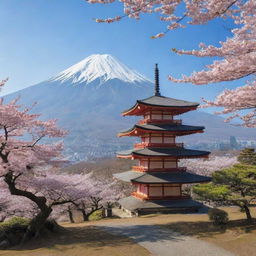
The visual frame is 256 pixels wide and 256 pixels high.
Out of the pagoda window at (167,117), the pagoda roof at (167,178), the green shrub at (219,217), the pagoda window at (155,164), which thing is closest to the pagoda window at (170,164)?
the pagoda window at (155,164)

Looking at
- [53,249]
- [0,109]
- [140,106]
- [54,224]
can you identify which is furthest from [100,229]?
[140,106]

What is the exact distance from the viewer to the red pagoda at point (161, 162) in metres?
21.1

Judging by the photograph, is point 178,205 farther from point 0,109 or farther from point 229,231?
point 0,109

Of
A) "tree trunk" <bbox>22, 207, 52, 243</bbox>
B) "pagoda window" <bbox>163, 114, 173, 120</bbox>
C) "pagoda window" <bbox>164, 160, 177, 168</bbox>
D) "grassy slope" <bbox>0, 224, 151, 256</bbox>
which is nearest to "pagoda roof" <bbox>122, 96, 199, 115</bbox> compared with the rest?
"pagoda window" <bbox>163, 114, 173, 120</bbox>

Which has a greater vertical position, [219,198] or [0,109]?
[0,109]

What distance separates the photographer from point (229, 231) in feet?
42.8

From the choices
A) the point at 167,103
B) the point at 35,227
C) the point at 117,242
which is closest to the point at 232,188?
the point at 117,242

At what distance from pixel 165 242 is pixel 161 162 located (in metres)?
10.3

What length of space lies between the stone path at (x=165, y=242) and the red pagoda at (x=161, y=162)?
545cm

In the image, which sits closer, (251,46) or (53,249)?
(251,46)

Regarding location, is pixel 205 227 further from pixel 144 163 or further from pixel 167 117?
pixel 167 117

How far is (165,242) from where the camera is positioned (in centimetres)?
1236

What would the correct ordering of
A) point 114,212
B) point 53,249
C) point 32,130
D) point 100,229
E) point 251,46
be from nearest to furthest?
1. point 251,46
2. point 53,249
3. point 32,130
4. point 100,229
5. point 114,212

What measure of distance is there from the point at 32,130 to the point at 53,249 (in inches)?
216
